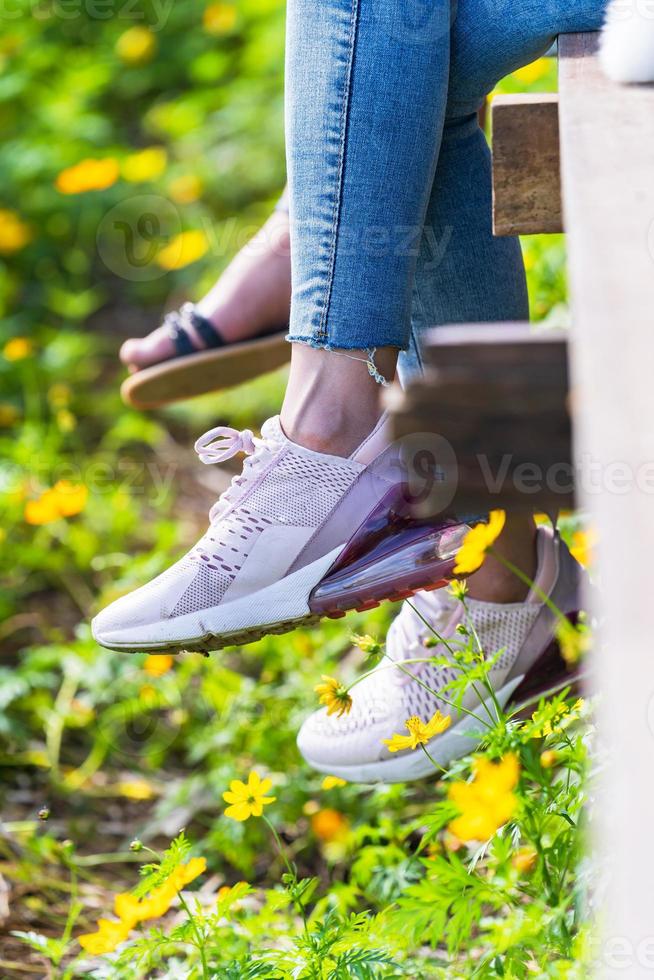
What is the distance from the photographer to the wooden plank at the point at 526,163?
3.61 ft

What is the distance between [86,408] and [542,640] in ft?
5.79

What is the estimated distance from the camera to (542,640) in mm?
1320

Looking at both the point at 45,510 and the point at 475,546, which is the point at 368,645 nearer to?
the point at 475,546

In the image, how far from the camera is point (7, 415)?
→ 8.71ft

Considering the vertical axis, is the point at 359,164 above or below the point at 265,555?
above

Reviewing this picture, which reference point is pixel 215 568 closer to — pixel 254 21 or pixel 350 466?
pixel 350 466

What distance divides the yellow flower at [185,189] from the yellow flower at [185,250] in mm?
132

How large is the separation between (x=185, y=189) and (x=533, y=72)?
1.46 m

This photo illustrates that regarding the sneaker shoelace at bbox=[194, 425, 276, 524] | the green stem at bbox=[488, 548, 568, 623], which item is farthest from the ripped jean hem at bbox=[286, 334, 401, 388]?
→ the green stem at bbox=[488, 548, 568, 623]

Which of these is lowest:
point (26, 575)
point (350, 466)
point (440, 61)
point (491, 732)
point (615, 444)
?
point (26, 575)

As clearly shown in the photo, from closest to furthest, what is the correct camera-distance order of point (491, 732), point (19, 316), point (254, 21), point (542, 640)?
point (491, 732) < point (542, 640) < point (19, 316) < point (254, 21)

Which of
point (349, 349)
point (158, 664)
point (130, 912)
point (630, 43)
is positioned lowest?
point (158, 664)

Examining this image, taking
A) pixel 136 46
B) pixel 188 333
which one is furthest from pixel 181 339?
pixel 136 46

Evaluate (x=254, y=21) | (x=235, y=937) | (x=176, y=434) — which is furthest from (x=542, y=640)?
(x=254, y=21)
